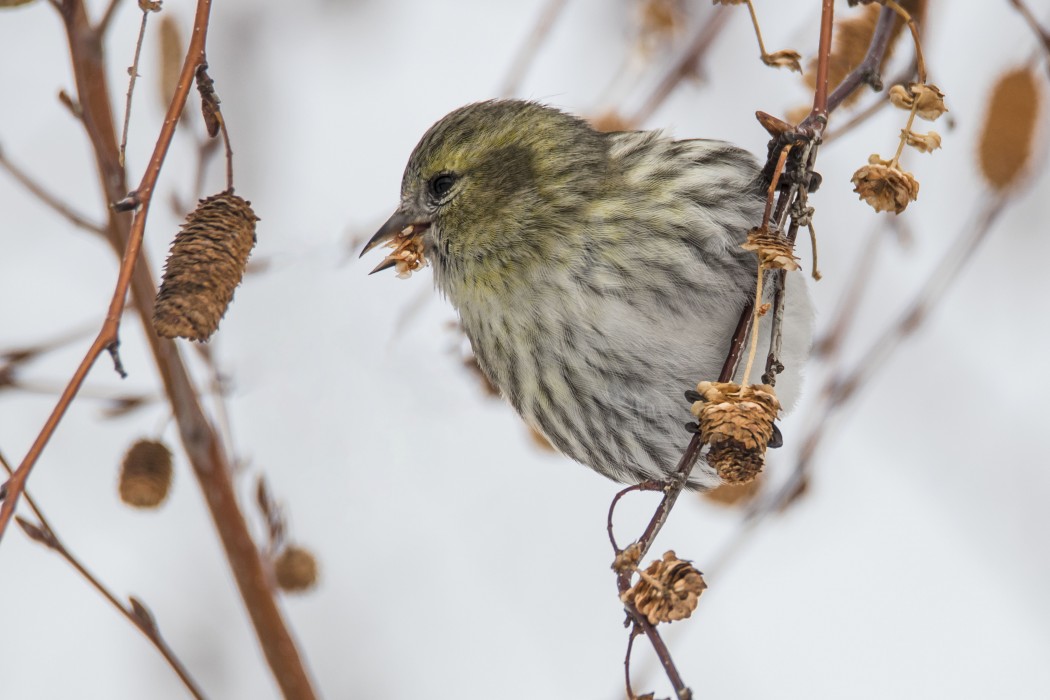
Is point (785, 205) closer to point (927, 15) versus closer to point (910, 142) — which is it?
point (910, 142)

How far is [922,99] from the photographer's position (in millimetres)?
1421

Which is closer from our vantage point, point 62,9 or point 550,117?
point 62,9

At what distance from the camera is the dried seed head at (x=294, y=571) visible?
199 centimetres

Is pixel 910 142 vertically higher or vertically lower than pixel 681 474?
higher

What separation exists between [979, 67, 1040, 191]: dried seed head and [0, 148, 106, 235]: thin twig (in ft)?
4.98

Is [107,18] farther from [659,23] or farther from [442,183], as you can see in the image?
[659,23]

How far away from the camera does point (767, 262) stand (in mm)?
1412

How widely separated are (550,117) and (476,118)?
14 cm

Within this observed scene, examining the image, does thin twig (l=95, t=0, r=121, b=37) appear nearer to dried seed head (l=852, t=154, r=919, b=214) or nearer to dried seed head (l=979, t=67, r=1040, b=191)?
dried seed head (l=852, t=154, r=919, b=214)

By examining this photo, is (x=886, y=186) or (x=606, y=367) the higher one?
(x=606, y=367)

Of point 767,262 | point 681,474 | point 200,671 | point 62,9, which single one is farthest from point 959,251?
point 200,671

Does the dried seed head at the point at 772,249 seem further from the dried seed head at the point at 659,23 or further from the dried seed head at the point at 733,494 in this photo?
the dried seed head at the point at 659,23

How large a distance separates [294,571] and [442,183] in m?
0.71

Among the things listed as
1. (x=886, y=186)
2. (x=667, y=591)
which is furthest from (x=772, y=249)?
(x=667, y=591)
